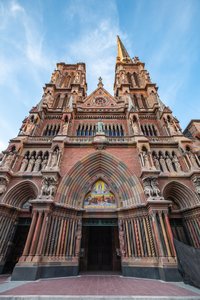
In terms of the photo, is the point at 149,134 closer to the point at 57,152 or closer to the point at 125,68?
the point at 57,152

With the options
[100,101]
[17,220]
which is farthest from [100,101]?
[17,220]

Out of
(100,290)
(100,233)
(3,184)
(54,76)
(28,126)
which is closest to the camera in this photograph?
(100,290)

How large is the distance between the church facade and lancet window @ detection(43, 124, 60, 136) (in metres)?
0.11

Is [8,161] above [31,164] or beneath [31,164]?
beneath

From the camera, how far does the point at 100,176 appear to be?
421 inches

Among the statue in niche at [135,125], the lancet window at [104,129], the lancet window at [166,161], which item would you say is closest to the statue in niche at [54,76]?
the lancet window at [104,129]

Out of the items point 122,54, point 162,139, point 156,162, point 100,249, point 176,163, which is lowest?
point 100,249

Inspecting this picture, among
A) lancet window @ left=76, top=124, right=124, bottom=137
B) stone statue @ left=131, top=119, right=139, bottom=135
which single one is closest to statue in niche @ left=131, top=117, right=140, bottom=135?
stone statue @ left=131, top=119, right=139, bottom=135

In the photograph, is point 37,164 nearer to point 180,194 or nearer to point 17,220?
point 17,220

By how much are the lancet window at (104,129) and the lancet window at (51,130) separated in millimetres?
2227

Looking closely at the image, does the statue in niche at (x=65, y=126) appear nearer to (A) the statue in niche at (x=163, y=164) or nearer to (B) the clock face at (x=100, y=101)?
(B) the clock face at (x=100, y=101)

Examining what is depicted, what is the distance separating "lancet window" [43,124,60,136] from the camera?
14041 millimetres

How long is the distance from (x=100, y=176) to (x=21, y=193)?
5617mm

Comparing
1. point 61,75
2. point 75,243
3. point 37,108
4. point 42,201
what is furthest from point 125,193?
point 61,75
